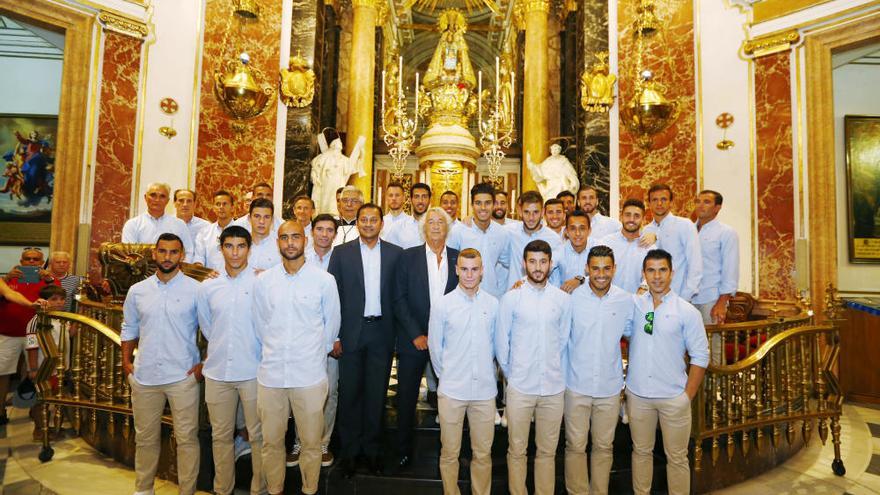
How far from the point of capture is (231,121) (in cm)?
789

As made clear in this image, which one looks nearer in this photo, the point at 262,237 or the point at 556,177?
the point at 262,237

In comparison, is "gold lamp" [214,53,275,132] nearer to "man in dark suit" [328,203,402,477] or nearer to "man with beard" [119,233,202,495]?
"man with beard" [119,233,202,495]

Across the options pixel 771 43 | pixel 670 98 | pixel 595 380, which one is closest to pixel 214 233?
pixel 595 380

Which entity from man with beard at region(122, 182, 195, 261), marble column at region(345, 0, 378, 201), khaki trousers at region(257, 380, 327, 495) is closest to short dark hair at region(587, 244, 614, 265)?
khaki trousers at region(257, 380, 327, 495)

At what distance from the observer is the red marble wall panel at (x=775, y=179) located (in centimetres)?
703

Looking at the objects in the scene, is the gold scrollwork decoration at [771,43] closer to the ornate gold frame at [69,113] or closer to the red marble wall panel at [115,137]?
the red marble wall panel at [115,137]

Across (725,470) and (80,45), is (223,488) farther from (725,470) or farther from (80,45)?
(80,45)

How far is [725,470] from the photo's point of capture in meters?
4.03

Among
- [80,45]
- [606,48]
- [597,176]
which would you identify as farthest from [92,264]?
[606,48]

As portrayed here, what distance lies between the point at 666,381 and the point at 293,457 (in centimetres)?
264

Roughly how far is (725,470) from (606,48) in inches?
264

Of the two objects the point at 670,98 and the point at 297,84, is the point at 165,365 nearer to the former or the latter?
the point at 297,84

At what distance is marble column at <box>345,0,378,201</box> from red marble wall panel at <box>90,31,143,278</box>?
3484 mm

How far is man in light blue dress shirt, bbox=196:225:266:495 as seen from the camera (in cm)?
325
